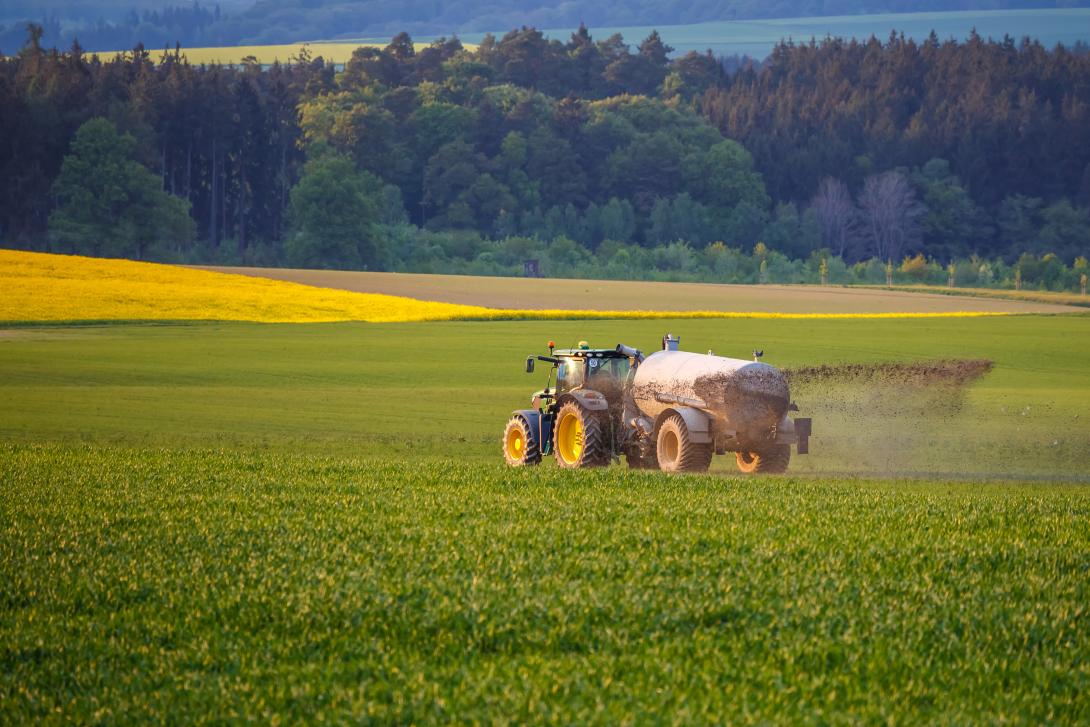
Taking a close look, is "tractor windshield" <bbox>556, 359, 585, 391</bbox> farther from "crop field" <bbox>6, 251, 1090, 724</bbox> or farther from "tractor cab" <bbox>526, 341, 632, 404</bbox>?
"crop field" <bbox>6, 251, 1090, 724</bbox>

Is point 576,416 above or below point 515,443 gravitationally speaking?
above

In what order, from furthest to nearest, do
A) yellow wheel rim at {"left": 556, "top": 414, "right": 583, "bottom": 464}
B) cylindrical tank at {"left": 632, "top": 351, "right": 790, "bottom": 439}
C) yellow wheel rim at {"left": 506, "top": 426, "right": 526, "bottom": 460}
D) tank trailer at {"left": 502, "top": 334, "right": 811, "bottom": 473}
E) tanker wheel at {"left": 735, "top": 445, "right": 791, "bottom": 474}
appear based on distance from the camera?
yellow wheel rim at {"left": 506, "top": 426, "right": 526, "bottom": 460}, tanker wheel at {"left": 735, "top": 445, "right": 791, "bottom": 474}, yellow wheel rim at {"left": 556, "top": 414, "right": 583, "bottom": 464}, tank trailer at {"left": 502, "top": 334, "right": 811, "bottom": 473}, cylindrical tank at {"left": 632, "top": 351, "right": 790, "bottom": 439}

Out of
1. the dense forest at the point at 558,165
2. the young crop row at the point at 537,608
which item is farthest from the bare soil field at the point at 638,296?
the young crop row at the point at 537,608

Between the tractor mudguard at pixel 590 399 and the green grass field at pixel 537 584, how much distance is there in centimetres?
139

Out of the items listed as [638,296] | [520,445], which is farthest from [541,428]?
[638,296]

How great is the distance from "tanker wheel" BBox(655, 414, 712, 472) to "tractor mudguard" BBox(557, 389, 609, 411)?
0.92 metres

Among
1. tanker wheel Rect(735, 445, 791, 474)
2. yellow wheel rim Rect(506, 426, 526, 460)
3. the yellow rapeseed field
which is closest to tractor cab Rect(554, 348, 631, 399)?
yellow wheel rim Rect(506, 426, 526, 460)

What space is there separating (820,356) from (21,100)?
3768 inches

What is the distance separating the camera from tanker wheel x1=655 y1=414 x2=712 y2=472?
20484 mm

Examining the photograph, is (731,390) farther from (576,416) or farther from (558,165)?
(558,165)

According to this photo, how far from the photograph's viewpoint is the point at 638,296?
79.2 metres

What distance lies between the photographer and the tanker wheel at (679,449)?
20484 mm

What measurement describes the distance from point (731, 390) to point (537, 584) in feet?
28.2

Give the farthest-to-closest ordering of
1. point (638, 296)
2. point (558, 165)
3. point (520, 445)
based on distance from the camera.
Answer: point (558, 165) < point (638, 296) < point (520, 445)
